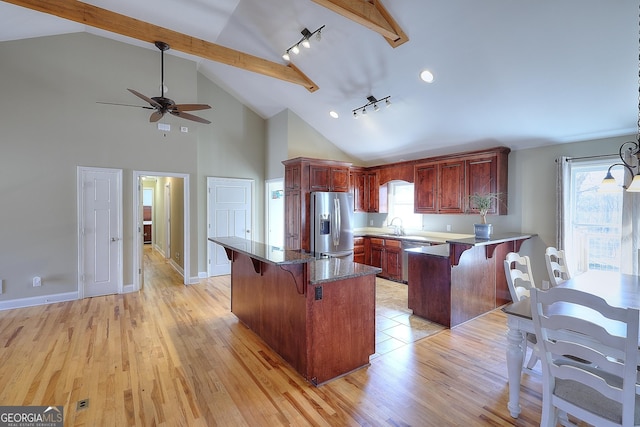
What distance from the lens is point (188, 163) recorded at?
220 inches

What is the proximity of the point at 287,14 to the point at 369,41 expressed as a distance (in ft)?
3.64

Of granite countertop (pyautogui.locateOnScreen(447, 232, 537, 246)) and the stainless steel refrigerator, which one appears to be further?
the stainless steel refrigerator

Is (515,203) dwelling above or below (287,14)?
below

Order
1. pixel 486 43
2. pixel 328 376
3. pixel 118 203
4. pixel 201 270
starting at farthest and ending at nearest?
pixel 201 270
pixel 118 203
pixel 486 43
pixel 328 376

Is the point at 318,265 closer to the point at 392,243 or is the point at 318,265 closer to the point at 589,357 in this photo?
the point at 589,357

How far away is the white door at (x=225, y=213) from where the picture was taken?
6152 mm

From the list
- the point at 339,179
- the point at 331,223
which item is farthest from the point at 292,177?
the point at 331,223

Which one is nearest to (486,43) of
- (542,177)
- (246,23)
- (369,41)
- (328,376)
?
(369,41)

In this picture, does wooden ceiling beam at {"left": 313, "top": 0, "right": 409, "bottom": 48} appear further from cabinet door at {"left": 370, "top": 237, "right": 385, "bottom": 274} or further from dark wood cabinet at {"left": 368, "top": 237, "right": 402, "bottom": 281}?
cabinet door at {"left": 370, "top": 237, "right": 385, "bottom": 274}

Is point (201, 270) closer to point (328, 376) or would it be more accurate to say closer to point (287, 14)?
point (328, 376)

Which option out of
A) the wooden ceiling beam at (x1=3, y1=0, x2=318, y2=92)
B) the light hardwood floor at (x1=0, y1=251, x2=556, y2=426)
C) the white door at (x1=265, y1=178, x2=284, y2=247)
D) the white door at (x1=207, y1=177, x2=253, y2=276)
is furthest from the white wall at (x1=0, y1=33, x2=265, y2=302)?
the white door at (x1=265, y1=178, x2=284, y2=247)

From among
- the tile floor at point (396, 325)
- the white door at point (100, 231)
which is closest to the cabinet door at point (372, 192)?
the tile floor at point (396, 325)

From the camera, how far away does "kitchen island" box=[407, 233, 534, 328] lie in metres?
3.55

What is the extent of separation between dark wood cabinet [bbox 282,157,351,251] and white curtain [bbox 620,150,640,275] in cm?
407
